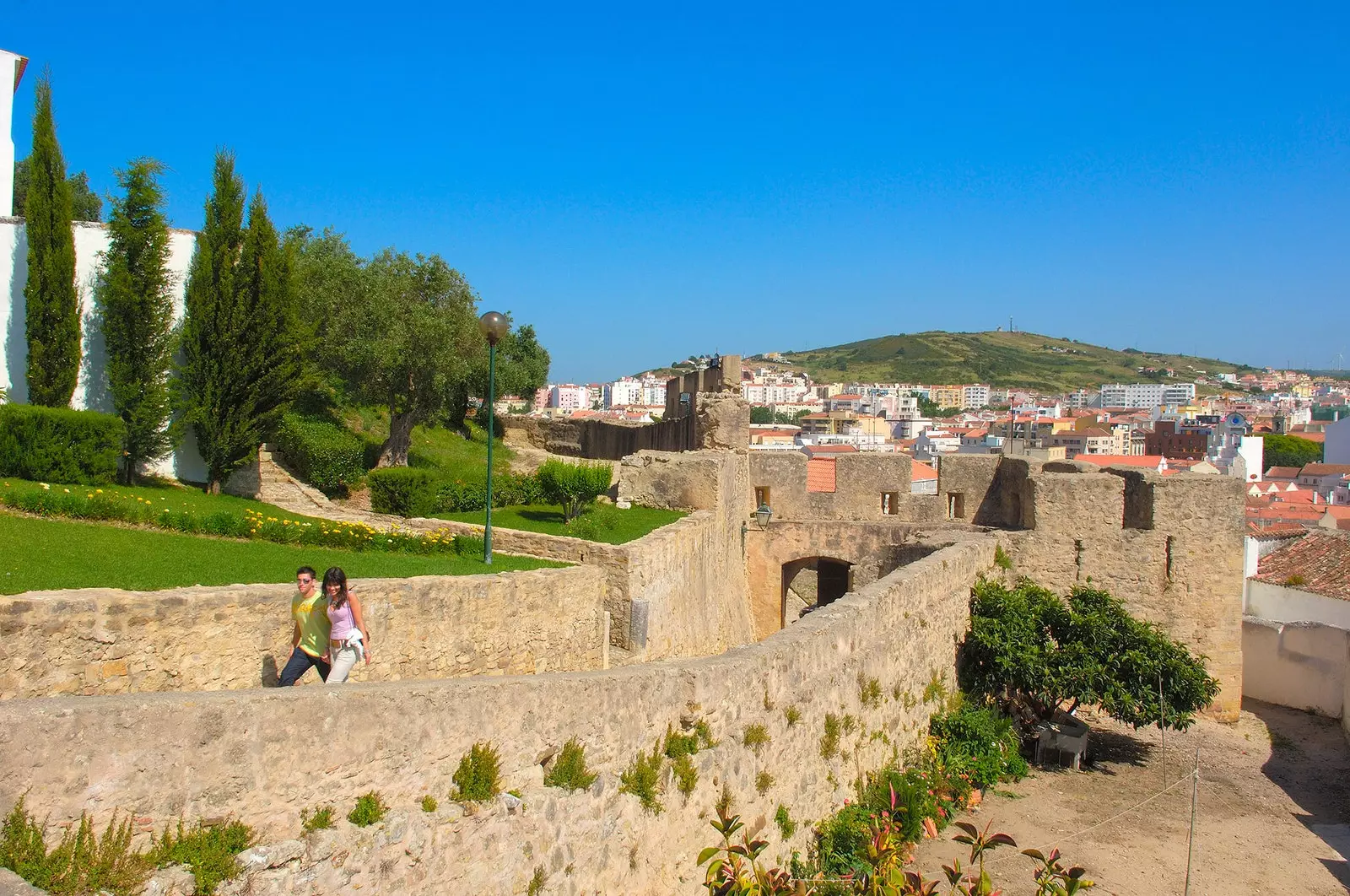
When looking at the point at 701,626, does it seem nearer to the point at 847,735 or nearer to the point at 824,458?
the point at 847,735

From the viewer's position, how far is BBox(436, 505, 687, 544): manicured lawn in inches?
458

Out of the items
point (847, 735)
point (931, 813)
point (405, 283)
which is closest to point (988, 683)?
point (931, 813)

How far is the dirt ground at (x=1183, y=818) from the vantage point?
31.1ft

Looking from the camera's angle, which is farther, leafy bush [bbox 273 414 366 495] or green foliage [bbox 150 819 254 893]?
leafy bush [bbox 273 414 366 495]

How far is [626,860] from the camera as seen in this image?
6.01m

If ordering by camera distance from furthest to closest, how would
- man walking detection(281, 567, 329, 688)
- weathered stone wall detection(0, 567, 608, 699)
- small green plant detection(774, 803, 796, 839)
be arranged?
1. small green plant detection(774, 803, 796, 839)
2. man walking detection(281, 567, 329, 688)
3. weathered stone wall detection(0, 567, 608, 699)

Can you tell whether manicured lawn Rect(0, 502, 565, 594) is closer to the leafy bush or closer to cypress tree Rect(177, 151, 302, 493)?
cypress tree Rect(177, 151, 302, 493)

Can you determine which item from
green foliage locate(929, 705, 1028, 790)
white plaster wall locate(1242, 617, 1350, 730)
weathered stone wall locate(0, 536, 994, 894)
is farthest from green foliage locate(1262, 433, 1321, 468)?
weathered stone wall locate(0, 536, 994, 894)

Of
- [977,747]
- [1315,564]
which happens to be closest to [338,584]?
[977,747]

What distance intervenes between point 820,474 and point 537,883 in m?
13.2

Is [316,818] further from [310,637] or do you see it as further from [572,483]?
[572,483]

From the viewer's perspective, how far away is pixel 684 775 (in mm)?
6473

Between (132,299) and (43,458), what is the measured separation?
150 inches

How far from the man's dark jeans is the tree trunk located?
16881mm
